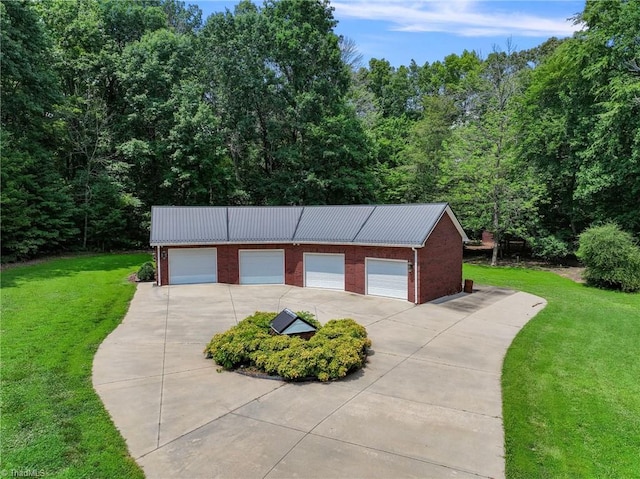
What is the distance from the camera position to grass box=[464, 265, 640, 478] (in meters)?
6.34

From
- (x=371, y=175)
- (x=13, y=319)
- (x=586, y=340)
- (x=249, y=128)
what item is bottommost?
(x=586, y=340)

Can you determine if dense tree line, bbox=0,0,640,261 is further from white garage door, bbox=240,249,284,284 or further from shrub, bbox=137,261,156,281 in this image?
Answer: white garage door, bbox=240,249,284,284

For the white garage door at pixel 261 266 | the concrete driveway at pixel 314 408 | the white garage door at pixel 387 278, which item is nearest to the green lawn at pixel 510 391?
the concrete driveway at pixel 314 408

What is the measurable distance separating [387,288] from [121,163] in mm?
21896

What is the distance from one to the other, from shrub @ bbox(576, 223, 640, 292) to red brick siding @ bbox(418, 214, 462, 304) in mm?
8164

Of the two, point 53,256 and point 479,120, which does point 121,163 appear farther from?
point 479,120

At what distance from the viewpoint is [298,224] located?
21.5 meters

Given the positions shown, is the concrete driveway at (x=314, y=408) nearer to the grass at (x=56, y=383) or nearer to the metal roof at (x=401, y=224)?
the grass at (x=56, y=383)

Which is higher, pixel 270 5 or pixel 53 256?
pixel 270 5

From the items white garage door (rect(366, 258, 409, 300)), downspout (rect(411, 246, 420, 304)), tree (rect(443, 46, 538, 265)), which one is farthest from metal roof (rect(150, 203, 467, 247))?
tree (rect(443, 46, 538, 265))

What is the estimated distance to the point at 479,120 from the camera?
33562mm

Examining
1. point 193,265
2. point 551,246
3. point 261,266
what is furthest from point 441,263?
point 551,246

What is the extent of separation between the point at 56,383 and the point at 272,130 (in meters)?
27.6

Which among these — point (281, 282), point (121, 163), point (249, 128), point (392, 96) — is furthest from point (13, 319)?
point (392, 96)
